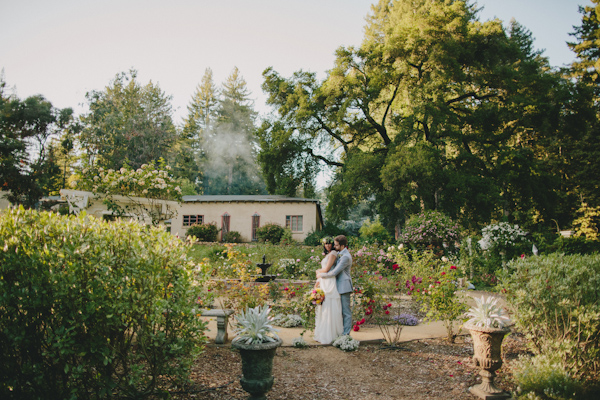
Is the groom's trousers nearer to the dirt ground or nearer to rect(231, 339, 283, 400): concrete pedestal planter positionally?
the dirt ground

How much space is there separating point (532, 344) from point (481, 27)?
69.5 ft

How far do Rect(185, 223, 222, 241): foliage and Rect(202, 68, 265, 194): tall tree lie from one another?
20.2 metres

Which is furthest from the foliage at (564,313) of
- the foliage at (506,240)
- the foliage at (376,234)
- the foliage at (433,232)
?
the foliage at (433,232)

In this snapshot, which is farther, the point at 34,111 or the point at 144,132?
the point at 144,132

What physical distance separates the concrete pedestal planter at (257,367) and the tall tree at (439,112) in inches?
611

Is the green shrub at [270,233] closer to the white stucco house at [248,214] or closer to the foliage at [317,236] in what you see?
the white stucco house at [248,214]

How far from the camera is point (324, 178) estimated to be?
26.5 m

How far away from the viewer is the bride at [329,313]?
578cm

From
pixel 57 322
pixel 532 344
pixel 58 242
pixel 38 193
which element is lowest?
pixel 532 344

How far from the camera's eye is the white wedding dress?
18.9ft

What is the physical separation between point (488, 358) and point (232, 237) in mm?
20888

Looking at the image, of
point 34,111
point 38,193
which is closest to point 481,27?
point 38,193

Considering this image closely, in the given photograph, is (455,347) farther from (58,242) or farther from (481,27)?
(481,27)

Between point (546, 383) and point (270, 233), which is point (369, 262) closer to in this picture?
point (546, 383)
